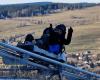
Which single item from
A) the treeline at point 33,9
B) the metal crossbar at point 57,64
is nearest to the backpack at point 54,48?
the metal crossbar at point 57,64

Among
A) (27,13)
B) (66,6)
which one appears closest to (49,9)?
(27,13)

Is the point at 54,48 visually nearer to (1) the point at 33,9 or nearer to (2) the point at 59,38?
(2) the point at 59,38

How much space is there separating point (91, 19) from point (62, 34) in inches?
2774

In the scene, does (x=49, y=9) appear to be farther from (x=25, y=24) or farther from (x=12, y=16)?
(x=25, y=24)

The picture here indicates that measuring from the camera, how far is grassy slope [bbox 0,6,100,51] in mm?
55969

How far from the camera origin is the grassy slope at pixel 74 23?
56.0 m

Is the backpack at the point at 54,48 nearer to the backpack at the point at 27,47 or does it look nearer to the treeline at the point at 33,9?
the backpack at the point at 27,47

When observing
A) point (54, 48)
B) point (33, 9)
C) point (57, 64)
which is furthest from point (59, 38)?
point (33, 9)

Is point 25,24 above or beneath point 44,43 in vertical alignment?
beneath

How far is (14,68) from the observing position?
10.6 meters

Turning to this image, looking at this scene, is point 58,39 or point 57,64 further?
point 58,39

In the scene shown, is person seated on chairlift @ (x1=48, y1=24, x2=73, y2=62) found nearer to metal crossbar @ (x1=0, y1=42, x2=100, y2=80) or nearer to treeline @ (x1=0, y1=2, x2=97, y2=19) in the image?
metal crossbar @ (x1=0, y1=42, x2=100, y2=80)

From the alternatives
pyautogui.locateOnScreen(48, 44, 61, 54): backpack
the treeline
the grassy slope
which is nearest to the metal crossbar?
pyautogui.locateOnScreen(48, 44, 61, 54): backpack

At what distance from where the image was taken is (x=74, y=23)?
241 feet
